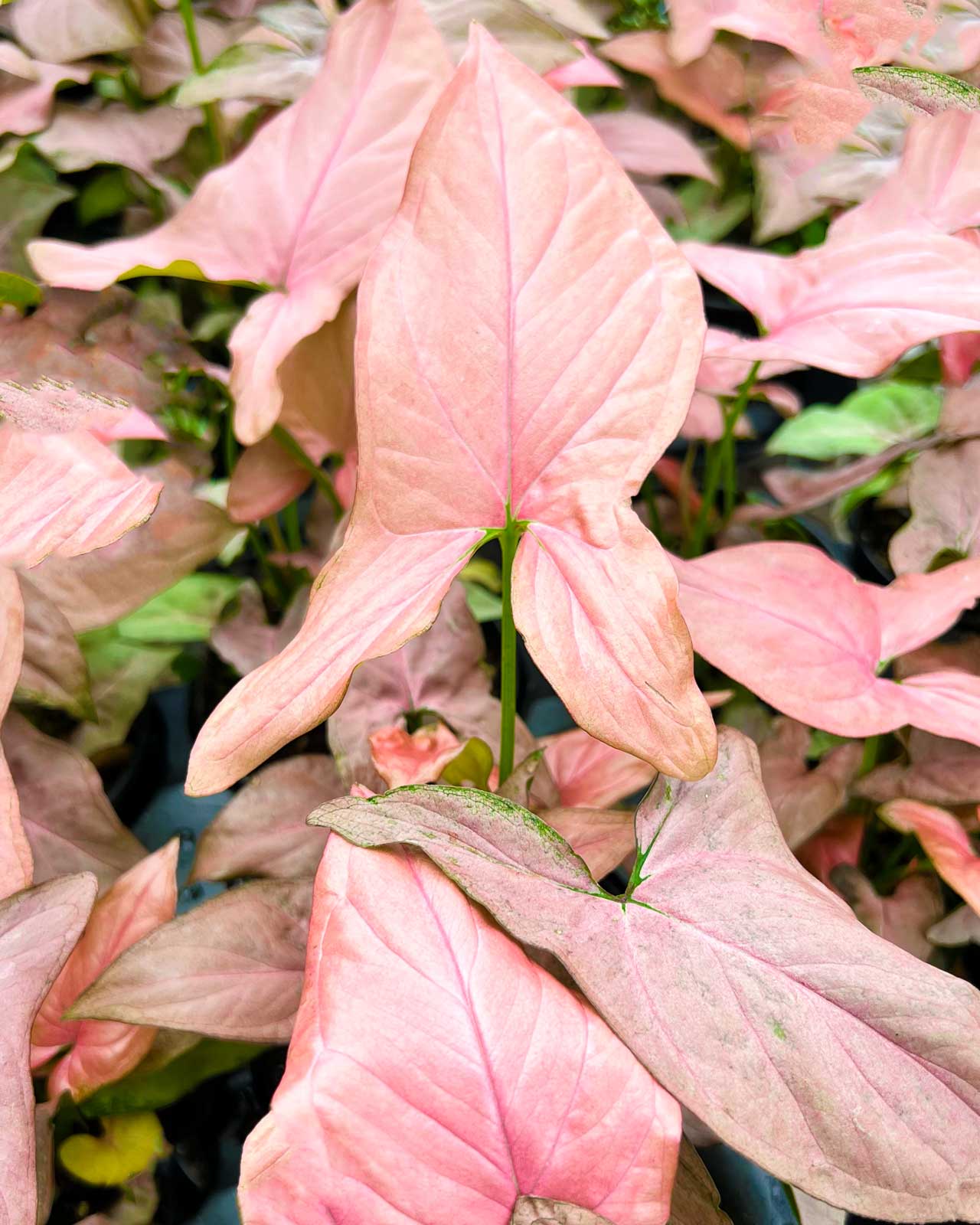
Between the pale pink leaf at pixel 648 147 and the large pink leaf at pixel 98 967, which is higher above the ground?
the pale pink leaf at pixel 648 147

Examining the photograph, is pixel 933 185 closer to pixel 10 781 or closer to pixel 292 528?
pixel 292 528

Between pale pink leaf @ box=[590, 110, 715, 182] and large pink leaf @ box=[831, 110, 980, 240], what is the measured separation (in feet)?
0.78

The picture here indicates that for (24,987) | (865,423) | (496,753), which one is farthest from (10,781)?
(865,423)

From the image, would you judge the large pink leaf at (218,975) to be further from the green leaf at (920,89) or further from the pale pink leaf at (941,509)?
the green leaf at (920,89)

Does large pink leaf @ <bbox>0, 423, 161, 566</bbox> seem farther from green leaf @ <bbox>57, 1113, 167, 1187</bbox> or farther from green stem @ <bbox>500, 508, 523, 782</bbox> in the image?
green leaf @ <bbox>57, 1113, 167, 1187</bbox>

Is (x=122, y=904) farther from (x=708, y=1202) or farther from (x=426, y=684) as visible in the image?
(x=708, y=1202)

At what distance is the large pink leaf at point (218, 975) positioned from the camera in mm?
456

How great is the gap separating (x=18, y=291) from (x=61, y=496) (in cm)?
26

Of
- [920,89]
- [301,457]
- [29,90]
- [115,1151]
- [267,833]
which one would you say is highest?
[920,89]

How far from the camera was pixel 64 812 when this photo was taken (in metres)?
0.62

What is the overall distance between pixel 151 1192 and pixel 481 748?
1.01ft

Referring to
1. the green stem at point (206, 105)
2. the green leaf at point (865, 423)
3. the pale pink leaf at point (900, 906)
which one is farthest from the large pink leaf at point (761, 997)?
the green stem at point (206, 105)

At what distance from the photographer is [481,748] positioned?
571 mm

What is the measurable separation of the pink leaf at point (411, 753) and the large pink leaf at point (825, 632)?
0.50 ft
